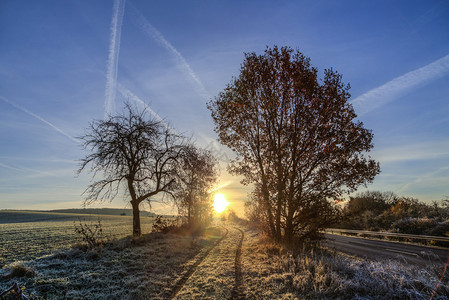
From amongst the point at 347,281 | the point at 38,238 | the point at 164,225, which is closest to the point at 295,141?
the point at 347,281

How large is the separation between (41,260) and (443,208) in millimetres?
35667

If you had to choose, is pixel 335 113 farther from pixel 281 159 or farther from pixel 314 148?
pixel 281 159

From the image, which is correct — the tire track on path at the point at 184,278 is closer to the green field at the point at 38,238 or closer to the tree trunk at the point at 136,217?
the green field at the point at 38,238

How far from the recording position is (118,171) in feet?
57.5

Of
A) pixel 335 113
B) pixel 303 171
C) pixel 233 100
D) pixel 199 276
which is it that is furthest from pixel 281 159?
pixel 199 276

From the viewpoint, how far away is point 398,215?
90.5 ft

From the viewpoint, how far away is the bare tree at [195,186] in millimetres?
19695

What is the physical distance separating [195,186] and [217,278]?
16.8 meters

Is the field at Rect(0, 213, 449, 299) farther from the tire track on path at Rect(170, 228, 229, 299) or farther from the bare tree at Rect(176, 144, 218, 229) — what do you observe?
the bare tree at Rect(176, 144, 218, 229)

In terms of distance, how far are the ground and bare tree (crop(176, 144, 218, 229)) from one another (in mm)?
9118

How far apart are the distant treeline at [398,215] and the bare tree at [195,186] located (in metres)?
12.8

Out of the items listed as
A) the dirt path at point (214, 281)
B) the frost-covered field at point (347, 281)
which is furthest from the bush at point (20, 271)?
the frost-covered field at point (347, 281)

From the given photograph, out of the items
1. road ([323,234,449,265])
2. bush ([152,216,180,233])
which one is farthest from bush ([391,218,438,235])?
bush ([152,216,180,233])

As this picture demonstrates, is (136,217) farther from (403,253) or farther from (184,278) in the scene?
(403,253)
